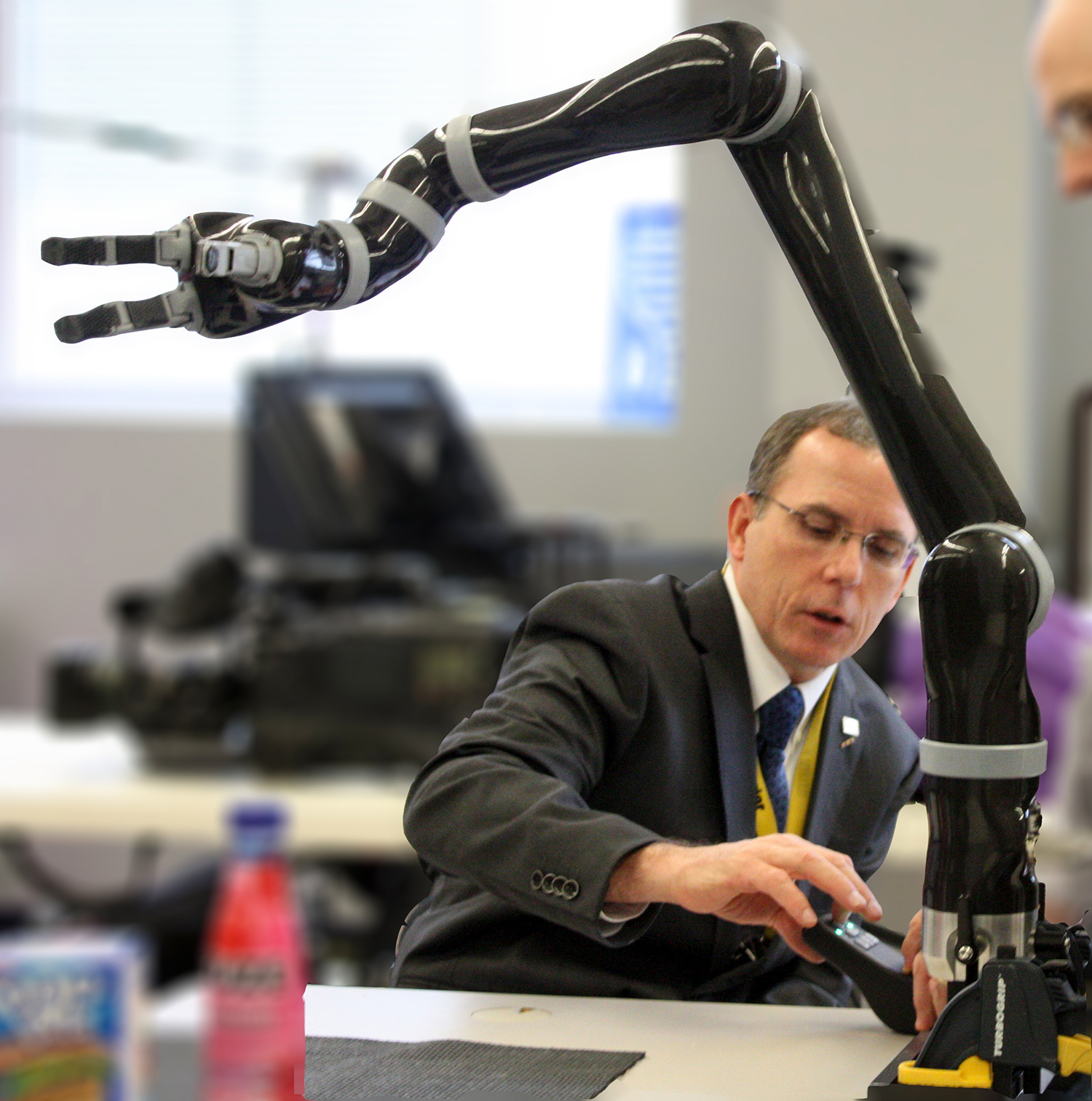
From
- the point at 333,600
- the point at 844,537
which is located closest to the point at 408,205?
the point at 844,537

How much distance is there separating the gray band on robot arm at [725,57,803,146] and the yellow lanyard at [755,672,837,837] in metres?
0.12

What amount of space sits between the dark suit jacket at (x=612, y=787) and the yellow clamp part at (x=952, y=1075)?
0.11 feet

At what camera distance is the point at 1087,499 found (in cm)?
182

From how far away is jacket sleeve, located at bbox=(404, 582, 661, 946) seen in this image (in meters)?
0.33

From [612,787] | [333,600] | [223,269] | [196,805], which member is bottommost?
[196,805]

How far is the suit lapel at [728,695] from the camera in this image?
0.33 meters

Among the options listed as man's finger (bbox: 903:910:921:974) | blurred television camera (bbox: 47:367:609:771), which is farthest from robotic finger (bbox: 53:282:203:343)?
blurred television camera (bbox: 47:367:609:771)

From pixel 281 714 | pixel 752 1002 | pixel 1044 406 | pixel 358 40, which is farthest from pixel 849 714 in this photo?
pixel 358 40

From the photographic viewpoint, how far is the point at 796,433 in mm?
340

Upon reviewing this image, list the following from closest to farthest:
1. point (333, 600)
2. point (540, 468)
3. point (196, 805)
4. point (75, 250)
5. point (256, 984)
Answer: point (75, 250) < point (256, 984) < point (333, 600) < point (196, 805) < point (540, 468)

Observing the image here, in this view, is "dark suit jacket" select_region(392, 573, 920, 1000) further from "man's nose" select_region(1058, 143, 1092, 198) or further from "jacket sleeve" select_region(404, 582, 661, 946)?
"man's nose" select_region(1058, 143, 1092, 198)

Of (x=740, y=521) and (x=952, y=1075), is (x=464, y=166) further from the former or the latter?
(x=952, y=1075)

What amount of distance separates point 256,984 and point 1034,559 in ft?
0.86

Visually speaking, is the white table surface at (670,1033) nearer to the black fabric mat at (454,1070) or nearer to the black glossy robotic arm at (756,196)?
the black fabric mat at (454,1070)
